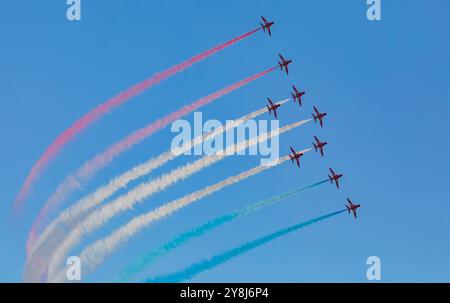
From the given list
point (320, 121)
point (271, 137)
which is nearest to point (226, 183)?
point (271, 137)

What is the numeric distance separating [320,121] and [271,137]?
1296 cm

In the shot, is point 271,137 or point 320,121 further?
point 320,121

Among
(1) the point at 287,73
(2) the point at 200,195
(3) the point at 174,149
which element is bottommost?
(2) the point at 200,195

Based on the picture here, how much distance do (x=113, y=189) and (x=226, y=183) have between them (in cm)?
1387

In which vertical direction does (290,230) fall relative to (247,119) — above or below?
below

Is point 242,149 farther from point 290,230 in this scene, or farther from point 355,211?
point 355,211

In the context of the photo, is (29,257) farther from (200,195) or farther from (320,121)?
(320,121)

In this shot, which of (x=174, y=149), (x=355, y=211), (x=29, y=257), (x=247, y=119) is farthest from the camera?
(x=355, y=211)

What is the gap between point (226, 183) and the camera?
8638cm

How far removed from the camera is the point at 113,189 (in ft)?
271

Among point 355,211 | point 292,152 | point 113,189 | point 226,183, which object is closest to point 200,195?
point 226,183
